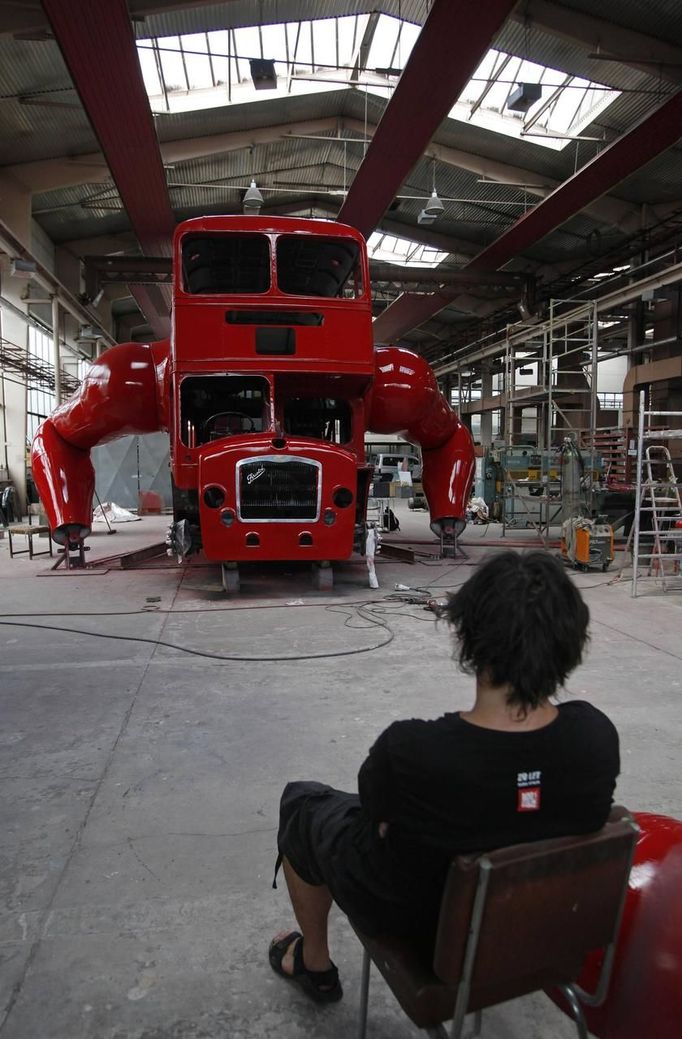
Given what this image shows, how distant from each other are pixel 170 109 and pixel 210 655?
1197cm

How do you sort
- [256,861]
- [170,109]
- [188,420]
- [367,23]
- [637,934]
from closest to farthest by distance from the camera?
[637,934] → [256,861] → [188,420] → [367,23] → [170,109]

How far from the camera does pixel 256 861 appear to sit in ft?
9.32

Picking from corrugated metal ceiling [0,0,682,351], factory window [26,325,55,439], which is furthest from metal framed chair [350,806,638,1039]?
factory window [26,325,55,439]

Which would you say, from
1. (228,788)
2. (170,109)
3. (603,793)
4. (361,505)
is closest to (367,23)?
(170,109)

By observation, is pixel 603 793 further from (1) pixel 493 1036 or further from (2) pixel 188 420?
(2) pixel 188 420

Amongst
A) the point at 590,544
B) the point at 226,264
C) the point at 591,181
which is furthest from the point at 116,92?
the point at 590,544

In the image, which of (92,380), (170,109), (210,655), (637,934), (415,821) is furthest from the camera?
(170,109)

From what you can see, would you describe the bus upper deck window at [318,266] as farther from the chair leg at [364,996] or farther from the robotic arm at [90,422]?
the chair leg at [364,996]

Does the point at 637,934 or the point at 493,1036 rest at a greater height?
the point at 637,934

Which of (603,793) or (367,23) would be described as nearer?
(603,793)

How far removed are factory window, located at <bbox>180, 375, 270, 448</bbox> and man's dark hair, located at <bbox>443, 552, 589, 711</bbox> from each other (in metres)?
7.10

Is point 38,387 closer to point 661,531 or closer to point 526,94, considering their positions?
point 526,94

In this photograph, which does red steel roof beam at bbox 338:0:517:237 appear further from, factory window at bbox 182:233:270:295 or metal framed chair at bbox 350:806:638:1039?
metal framed chair at bbox 350:806:638:1039

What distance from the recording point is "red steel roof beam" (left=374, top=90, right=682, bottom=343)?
11.1 meters
